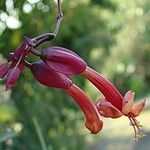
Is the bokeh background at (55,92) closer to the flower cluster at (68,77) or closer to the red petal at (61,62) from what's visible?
the flower cluster at (68,77)

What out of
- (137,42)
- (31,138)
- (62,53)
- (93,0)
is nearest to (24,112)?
(31,138)

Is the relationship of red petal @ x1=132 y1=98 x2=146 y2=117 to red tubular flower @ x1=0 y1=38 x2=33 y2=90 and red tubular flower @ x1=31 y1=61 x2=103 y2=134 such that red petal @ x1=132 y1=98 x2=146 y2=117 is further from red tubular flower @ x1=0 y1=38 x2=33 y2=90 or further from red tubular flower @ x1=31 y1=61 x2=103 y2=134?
red tubular flower @ x1=0 y1=38 x2=33 y2=90

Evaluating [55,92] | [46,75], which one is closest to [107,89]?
[46,75]

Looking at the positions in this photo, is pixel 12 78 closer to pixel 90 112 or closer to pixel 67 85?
pixel 67 85

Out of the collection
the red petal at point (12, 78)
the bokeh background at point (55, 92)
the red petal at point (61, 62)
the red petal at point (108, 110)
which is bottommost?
the red petal at point (108, 110)

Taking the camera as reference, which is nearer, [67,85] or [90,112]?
[67,85]

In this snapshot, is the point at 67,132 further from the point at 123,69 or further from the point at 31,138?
the point at 123,69

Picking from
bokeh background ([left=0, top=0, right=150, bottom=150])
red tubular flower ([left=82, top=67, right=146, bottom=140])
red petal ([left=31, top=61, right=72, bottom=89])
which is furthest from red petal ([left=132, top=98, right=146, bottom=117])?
bokeh background ([left=0, top=0, right=150, bottom=150])

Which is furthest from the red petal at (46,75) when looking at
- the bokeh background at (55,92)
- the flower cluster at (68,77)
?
the bokeh background at (55,92)
